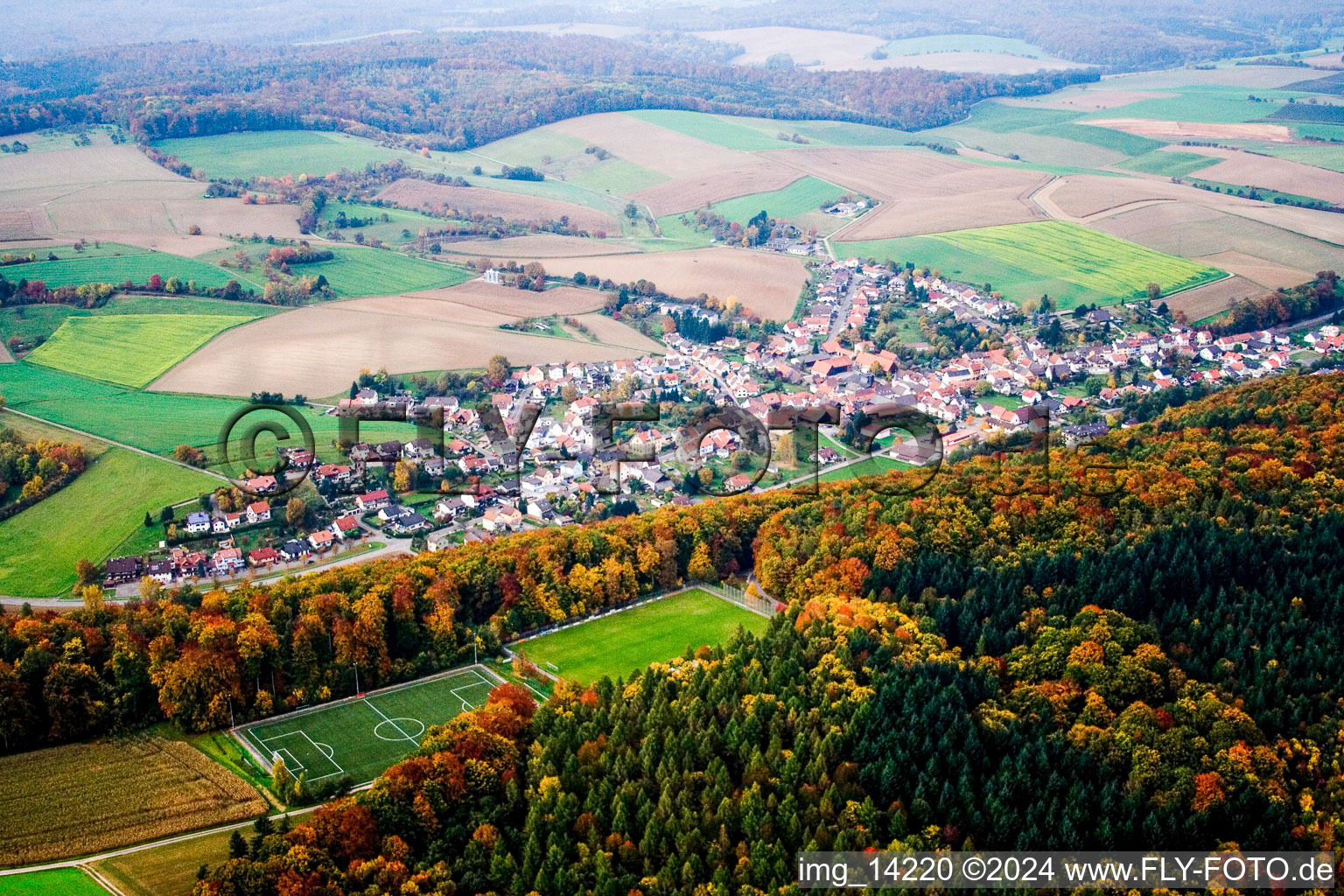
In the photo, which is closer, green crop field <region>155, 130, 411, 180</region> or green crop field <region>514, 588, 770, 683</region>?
green crop field <region>514, 588, 770, 683</region>

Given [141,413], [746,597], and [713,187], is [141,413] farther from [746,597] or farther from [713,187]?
[713,187]

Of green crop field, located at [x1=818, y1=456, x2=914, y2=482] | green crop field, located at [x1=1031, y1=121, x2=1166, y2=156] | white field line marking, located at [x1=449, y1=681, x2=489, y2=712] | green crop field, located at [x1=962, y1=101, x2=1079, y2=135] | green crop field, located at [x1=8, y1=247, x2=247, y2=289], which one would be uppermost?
green crop field, located at [x1=962, y1=101, x2=1079, y2=135]

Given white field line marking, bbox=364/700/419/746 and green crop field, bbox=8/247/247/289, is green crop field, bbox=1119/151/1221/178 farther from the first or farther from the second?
white field line marking, bbox=364/700/419/746

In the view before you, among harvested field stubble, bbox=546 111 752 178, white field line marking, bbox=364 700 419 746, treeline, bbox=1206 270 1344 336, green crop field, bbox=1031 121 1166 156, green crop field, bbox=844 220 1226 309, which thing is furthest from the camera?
green crop field, bbox=1031 121 1166 156

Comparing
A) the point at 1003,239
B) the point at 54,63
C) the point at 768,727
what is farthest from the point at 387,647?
the point at 54,63

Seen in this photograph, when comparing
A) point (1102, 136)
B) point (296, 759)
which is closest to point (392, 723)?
point (296, 759)

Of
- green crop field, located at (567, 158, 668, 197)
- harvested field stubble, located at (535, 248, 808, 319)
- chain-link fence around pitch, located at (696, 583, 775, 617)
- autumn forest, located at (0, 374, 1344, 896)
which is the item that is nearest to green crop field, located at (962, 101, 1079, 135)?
green crop field, located at (567, 158, 668, 197)

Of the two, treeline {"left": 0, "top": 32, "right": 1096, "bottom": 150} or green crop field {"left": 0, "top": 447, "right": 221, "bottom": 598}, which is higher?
treeline {"left": 0, "top": 32, "right": 1096, "bottom": 150}
